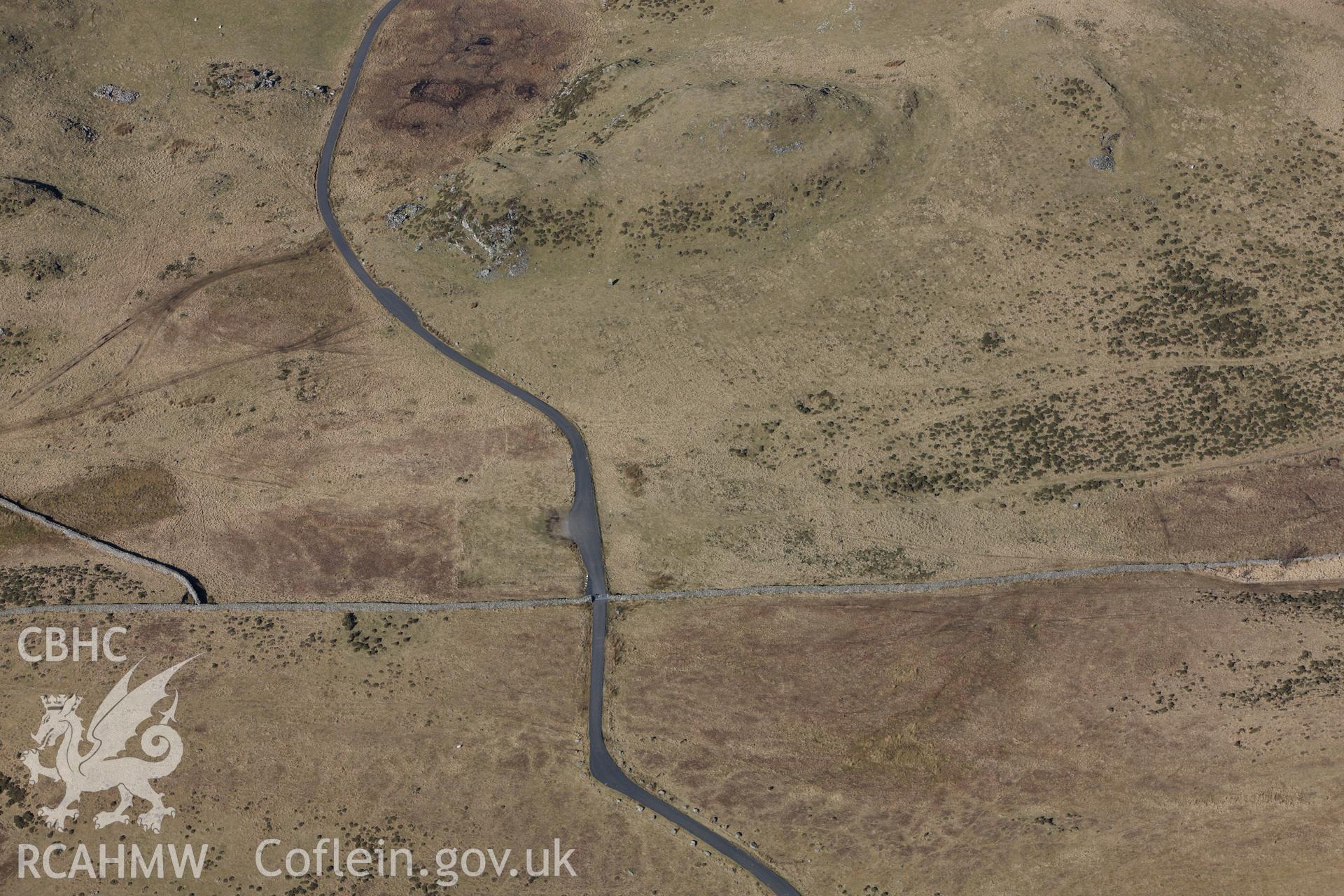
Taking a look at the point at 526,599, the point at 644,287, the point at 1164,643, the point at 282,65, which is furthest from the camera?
the point at 282,65

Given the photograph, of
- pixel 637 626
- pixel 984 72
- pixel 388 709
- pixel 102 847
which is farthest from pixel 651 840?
pixel 984 72

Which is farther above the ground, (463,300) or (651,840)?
(463,300)

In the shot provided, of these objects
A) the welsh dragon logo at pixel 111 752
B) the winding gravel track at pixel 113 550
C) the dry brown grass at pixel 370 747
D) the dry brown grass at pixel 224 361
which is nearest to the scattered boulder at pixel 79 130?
the dry brown grass at pixel 224 361

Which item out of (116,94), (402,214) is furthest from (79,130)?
(402,214)

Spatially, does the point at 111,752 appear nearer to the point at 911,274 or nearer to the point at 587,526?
the point at 587,526

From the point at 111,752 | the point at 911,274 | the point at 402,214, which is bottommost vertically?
the point at 111,752

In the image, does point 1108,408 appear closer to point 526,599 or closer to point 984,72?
point 984,72

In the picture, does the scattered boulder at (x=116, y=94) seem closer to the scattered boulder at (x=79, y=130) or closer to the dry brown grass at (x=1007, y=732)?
the scattered boulder at (x=79, y=130)
